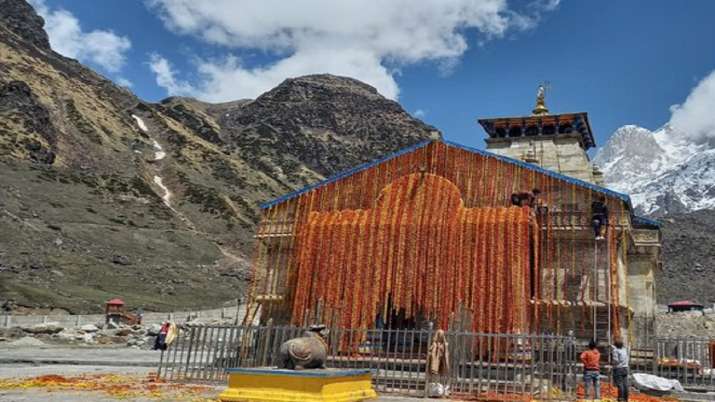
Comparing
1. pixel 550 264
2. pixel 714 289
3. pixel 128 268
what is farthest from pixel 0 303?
pixel 714 289

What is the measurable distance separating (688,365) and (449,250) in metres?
8.71

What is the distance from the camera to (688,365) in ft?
70.8

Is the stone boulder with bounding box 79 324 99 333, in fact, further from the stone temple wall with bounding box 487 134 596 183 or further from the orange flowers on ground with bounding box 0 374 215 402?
the stone temple wall with bounding box 487 134 596 183

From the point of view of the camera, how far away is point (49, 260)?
198 feet

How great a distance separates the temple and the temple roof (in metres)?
10.8

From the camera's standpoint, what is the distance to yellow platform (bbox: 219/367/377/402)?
40.3ft

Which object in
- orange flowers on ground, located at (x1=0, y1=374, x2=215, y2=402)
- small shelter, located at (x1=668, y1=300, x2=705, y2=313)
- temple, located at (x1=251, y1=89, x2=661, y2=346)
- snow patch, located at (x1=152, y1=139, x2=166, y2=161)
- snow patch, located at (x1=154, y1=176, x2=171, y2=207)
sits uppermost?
snow patch, located at (x1=152, y1=139, x2=166, y2=161)

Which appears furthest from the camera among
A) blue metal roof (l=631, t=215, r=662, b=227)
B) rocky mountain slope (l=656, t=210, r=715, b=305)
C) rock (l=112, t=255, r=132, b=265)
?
rocky mountain slope (l=656, t=210, r=715, b=305)

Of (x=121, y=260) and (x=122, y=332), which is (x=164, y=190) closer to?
(x=121, y=260)

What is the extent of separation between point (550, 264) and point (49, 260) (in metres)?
51.4

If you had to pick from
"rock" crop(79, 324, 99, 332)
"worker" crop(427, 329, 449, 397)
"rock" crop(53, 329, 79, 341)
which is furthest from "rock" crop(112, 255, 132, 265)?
"worker" crop(427, 329, 449, 397)

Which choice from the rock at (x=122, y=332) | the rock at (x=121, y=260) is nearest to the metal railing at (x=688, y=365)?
the rock at (x=122, y=332)

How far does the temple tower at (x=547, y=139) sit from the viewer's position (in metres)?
34.7

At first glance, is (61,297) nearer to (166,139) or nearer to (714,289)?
(714,289)
